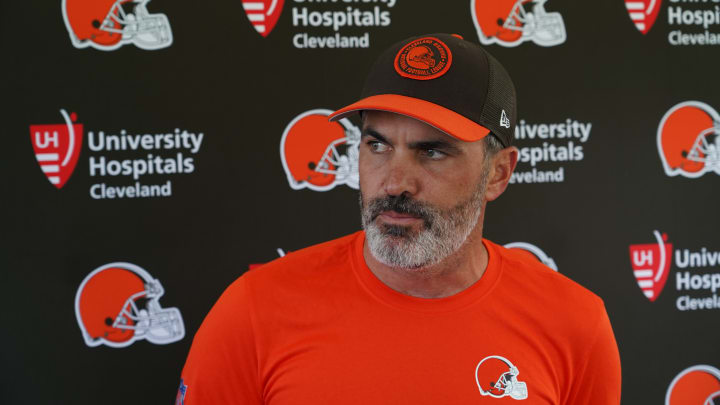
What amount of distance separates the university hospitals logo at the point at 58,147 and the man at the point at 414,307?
0.92m

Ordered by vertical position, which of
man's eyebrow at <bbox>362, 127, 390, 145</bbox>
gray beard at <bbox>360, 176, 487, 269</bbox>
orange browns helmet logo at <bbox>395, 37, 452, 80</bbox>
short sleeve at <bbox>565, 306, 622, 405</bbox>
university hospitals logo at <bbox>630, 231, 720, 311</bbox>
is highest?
orange browns helmet logo at <bbox>395, 37, 452, 80</bbox>

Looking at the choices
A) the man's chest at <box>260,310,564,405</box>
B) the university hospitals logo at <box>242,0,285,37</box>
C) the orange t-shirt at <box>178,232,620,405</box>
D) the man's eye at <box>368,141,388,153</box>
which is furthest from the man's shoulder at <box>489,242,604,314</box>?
the university hospitals logo at <box>242,0,285,37</box>

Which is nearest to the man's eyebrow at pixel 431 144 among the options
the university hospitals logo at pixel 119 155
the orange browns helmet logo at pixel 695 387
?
the university hospitals logo at pixel 119 155

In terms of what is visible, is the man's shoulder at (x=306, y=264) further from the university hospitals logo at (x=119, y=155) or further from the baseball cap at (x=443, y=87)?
the university hospitals logo at (x=119, y=155)

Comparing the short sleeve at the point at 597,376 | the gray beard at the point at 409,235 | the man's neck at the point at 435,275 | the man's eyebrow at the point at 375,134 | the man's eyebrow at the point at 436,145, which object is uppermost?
the man's eyebrow at the point at 375,134

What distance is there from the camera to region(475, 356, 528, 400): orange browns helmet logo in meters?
0.95

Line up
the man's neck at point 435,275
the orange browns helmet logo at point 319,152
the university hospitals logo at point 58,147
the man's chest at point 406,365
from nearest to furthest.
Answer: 1. the man's chest at point 406,365
2. the man's neck at point 435,275
3. the university hospitals logo at point 58,147
4. the orange browns helmet logo at point 319,152

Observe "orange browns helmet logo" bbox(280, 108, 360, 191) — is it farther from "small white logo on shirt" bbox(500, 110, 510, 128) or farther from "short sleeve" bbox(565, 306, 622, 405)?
"short sleeve" bbox(565, 306, 622, 405)

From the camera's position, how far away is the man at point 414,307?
0.95 m

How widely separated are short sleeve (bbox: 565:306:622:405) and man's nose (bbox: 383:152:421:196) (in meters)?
0.46

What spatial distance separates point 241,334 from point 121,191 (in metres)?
0.92

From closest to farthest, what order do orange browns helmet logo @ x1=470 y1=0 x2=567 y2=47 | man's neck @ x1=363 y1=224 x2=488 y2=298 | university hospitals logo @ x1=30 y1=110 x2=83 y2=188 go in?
man's neck @ x1=363 y1=224 x2=488 y2=298
university hospitals logo @ x1=30 y1=110 x2=83 y2=188
orange browns helmet logo @ x1=470 y1=0 x2=567 y2=47

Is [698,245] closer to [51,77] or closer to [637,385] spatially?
[637,385]

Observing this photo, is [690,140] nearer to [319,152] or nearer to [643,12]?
[643,12]
